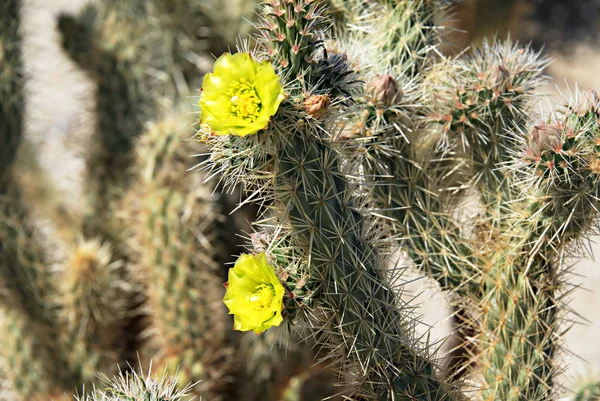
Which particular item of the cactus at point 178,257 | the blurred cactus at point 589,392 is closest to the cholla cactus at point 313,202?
the blurred cactus at point 589,392

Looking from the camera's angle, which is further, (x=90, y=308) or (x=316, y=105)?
(x=90, y=308)

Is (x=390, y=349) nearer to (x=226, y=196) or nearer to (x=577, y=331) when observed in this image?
(x=226, y=196)

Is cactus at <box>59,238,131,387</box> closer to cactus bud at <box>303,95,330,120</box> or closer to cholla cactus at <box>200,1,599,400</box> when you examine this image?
cholla cactus at <box>200,1,599,400</box>

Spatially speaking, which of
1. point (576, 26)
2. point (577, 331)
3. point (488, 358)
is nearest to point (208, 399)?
point (488, 358)

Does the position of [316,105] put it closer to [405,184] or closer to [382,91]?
[382,91]

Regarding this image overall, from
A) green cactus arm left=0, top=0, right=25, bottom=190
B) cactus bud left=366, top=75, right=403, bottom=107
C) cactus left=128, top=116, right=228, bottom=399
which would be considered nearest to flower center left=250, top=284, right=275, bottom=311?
cactus bud left=366, top=75, right=403, bottom=107

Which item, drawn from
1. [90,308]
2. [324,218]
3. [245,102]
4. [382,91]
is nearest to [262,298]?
[324,218]

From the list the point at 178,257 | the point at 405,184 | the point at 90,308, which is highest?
the point at 405,184
